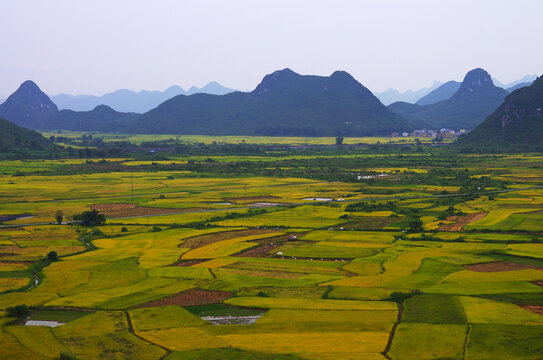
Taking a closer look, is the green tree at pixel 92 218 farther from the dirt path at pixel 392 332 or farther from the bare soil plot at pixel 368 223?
the dirt path at pixel 392 332

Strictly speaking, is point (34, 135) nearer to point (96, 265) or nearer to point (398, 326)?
point (96, 265)

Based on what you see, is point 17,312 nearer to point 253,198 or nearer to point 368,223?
point 368,223

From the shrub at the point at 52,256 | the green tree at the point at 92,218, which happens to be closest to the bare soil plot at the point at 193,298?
the shrub at the point at 52,256

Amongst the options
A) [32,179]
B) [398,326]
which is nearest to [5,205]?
[32,179]

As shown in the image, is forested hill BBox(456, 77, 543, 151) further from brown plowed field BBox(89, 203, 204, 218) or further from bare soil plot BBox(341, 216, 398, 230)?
brown plowed field BBox(89, 203, 204, 218)

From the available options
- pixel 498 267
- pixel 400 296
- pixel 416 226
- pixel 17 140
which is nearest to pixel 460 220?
pixel 416 226

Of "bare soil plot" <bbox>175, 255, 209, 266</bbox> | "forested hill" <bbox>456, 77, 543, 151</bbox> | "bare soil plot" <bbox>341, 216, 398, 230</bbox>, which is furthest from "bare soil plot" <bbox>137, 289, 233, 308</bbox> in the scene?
"forested hill" <bbox>456, 77, 543, 151</bbox>
